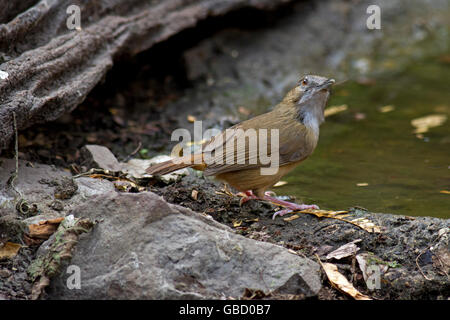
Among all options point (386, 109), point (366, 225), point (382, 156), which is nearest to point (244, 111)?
point (386, 109)

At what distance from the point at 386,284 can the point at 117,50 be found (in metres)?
3.84

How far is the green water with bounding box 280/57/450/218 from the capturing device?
5195 mm

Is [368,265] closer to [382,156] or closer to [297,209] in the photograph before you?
[297,209]

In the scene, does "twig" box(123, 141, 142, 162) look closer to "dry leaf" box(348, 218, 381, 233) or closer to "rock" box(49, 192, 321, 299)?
"rock" box(49, 192, 321, 299)

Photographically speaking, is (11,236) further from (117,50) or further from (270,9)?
(270,9)

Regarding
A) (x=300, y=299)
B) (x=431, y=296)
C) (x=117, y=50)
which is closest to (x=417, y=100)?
(x=117, y=50)

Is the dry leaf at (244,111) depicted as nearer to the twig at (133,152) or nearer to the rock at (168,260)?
the twig at (133,152)

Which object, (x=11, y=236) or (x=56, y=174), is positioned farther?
(x=56, y=174)

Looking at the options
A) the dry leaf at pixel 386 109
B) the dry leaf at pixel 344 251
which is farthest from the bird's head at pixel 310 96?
the dry leaf at pixel 386 109

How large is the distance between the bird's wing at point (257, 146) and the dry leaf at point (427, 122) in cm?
230

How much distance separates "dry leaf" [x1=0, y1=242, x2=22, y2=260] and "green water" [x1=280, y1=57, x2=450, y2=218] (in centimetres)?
249

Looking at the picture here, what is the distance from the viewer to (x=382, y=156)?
616 centimetres

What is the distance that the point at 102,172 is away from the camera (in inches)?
203
